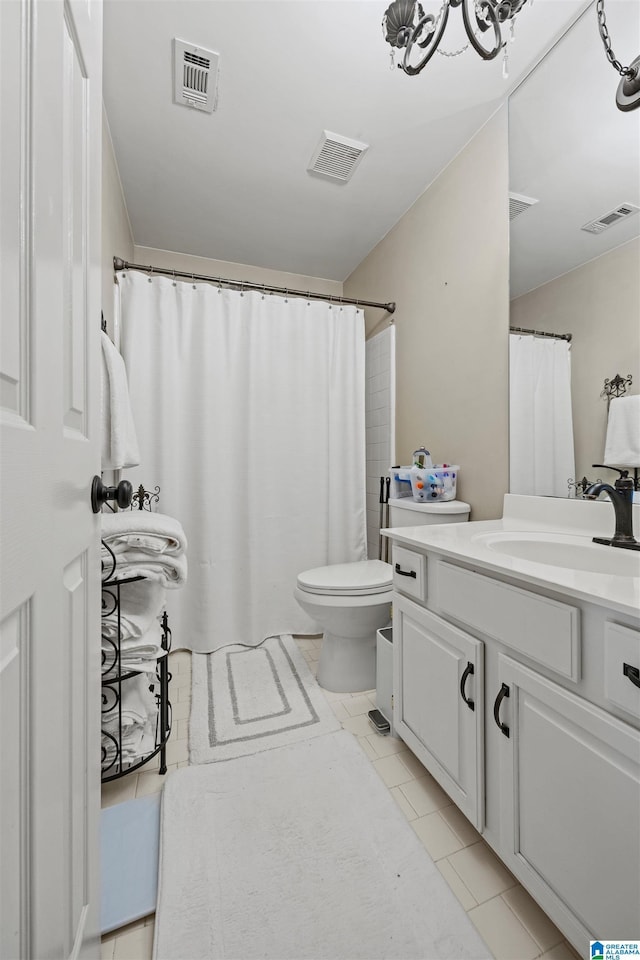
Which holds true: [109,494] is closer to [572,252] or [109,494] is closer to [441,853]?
[441,853]

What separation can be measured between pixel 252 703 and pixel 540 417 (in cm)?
157

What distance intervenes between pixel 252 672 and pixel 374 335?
79.8 inches

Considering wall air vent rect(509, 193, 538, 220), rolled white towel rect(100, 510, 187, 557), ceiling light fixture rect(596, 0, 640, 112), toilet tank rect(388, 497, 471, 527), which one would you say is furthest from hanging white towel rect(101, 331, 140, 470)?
ceiling light fixture rect(596, 0, 640, 112)

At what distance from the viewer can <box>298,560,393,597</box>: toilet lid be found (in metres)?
1.70

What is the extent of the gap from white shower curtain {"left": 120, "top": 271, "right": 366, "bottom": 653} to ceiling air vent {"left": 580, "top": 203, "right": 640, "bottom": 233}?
1.35 meters

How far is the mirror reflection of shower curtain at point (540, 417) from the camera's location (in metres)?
1.33

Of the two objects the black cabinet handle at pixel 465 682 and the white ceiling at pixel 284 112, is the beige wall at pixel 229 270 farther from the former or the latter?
the black cabinet handle at pixel 465 682

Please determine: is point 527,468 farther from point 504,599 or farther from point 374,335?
point 374,335

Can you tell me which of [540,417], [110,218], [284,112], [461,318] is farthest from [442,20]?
[110,218]

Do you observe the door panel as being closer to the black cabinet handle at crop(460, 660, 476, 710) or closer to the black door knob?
the black door knob

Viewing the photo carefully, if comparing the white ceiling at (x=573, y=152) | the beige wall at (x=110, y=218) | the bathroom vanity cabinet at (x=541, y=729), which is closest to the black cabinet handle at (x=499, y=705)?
the bathroom vanity cabinet at (x=541, y=729)

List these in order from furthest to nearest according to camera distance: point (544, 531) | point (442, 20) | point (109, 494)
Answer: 1. point (544, 531)
2. point (442, 20)
3. point (109, 494)

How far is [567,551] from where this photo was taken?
1136 mm

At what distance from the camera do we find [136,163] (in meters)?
1.81
